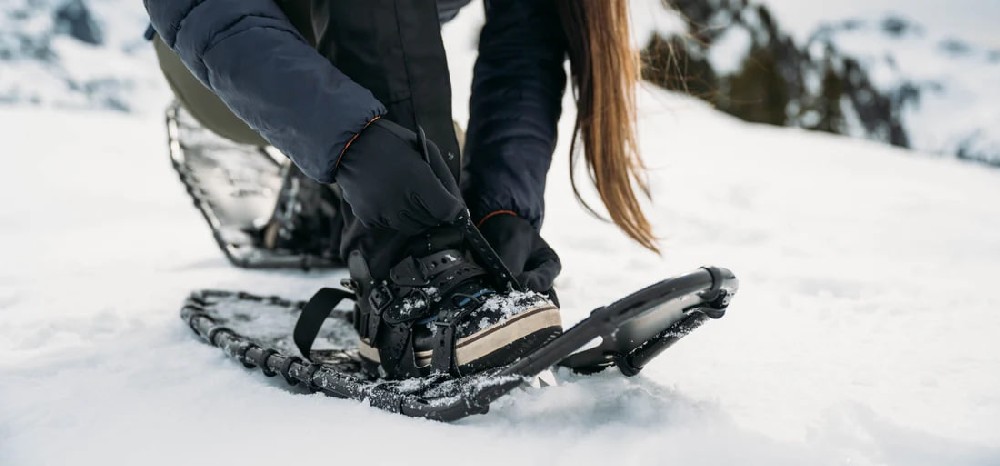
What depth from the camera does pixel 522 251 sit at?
125cm

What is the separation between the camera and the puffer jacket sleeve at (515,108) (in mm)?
1321

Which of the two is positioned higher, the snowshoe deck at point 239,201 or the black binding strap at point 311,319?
the black binding strap at point 311,319

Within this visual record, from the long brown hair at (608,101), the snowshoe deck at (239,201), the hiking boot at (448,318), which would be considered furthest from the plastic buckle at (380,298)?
the snowshoe deck at (239,201)

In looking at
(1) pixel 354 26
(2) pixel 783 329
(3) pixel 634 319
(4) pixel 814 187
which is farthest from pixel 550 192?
(3) pixel 634 319

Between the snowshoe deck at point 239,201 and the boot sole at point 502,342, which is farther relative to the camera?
the snowshoe deck at point 239,201

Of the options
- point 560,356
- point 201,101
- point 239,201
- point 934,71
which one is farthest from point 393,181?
point 934,71

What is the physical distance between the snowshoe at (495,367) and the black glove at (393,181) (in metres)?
A: 0.09

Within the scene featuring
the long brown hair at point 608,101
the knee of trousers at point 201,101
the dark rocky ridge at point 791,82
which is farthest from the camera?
the dark rocky ridge at point 791,82

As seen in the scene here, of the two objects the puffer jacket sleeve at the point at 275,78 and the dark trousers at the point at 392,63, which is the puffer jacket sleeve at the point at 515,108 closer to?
the dark trousers at the point at 392,63

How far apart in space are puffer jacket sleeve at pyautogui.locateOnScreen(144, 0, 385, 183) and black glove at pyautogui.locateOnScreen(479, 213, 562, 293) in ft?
1.12

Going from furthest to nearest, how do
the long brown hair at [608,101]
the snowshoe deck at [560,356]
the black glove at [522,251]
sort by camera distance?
the long brown hair at [608,101], the black glove at [522,251], the snowshoe deck at [560,356]

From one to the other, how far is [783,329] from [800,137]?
4083 mm

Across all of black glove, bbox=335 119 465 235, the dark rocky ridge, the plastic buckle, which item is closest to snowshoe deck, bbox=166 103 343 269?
the plastic buckle

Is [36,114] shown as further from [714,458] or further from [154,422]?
[714,458]
